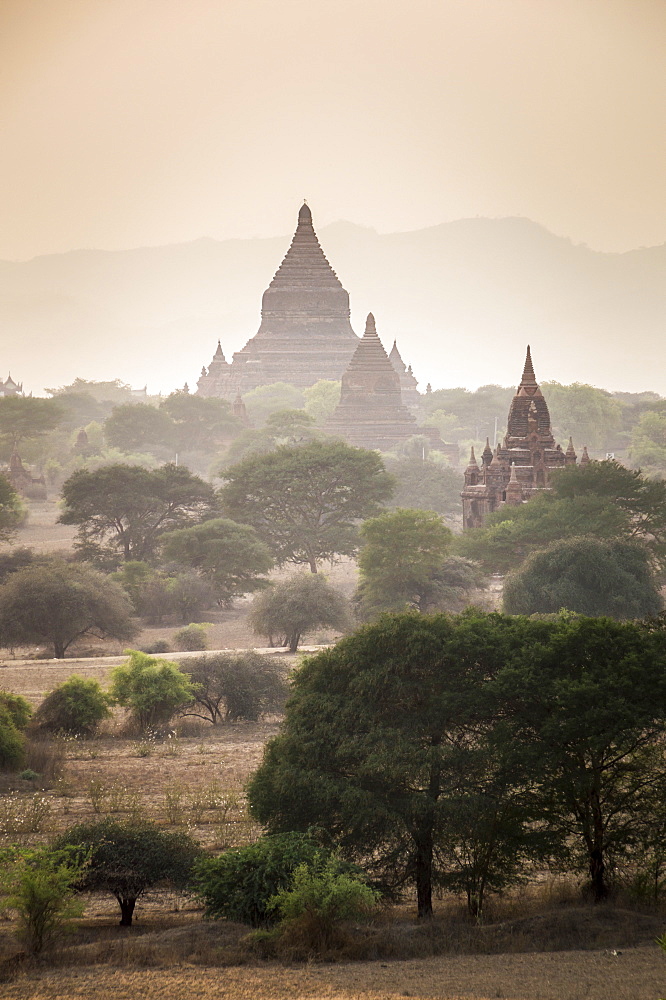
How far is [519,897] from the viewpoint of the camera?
592 inches

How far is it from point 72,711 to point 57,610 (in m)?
9.52

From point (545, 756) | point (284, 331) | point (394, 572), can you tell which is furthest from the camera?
point (284, 331)

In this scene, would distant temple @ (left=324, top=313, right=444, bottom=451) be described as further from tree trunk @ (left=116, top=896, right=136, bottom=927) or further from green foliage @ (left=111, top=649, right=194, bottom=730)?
tree trunk @ (left=116, top=896, right=136, bottom=927)

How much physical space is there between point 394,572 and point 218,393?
260 feet

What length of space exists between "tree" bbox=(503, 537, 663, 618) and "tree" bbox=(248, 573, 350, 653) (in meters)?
4.33

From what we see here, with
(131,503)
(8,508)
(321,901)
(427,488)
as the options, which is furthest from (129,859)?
(427,488)

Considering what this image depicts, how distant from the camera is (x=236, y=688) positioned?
26438mm

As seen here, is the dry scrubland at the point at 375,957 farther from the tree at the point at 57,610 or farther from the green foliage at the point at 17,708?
the tree at the point at 57,610

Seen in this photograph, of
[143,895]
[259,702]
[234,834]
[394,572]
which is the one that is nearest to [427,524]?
[394,572]

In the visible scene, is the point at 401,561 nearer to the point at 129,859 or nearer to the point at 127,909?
the point at 129,859

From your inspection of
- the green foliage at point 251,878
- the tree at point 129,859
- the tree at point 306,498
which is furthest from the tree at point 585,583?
the green foliage at point 251,878

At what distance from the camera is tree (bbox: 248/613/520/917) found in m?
14.8

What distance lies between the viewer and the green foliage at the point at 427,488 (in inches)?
2461

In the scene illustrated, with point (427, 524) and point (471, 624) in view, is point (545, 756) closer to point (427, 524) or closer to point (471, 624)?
point (471, 624)
